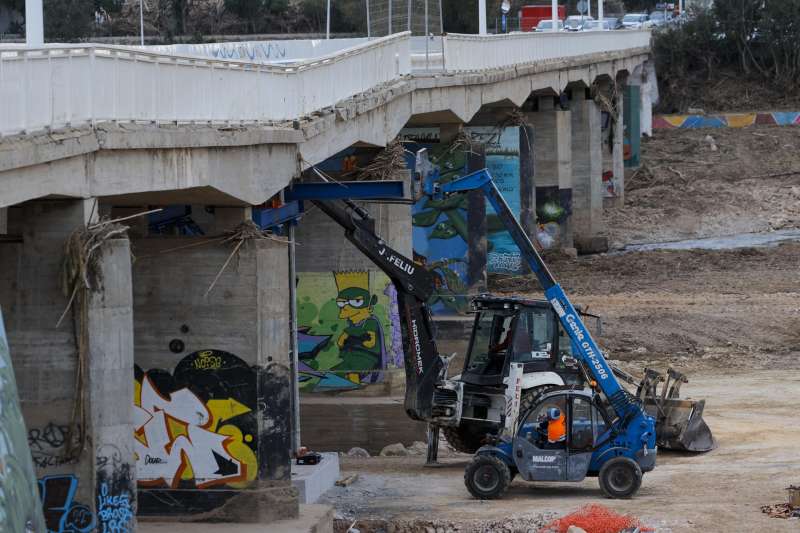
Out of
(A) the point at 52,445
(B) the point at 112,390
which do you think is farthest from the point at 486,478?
(A) the point at 52,445

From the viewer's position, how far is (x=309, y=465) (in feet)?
73.5

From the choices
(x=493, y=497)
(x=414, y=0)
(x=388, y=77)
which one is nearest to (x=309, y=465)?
(x=493, y=497)

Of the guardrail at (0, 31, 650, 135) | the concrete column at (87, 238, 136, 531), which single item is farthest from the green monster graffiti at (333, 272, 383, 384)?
the concrete column at (87, 238, 136, 531)

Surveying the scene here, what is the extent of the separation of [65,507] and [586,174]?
42.2 metres

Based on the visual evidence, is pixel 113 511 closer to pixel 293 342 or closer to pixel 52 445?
pixel 52 445

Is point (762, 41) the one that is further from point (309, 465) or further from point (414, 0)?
point (309, 465)

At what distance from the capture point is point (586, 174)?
182 ft

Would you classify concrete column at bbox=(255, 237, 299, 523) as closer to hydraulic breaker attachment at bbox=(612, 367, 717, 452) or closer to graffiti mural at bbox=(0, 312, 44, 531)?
hydraulic breaker attachment at bbox=(612, 367, 717, 452)

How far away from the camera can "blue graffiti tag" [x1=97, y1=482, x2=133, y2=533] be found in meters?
14.8

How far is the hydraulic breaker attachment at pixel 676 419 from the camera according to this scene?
23.7 meters

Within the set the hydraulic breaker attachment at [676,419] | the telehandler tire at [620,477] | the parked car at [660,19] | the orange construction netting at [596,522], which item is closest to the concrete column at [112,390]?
the orange construction netting at [596,522]

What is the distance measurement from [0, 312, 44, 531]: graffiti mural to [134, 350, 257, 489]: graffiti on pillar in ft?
29.5

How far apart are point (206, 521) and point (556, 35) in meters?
31.5

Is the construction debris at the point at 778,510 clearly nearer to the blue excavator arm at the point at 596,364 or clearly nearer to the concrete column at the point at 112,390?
the blue excavator arm at the point at 596,364
